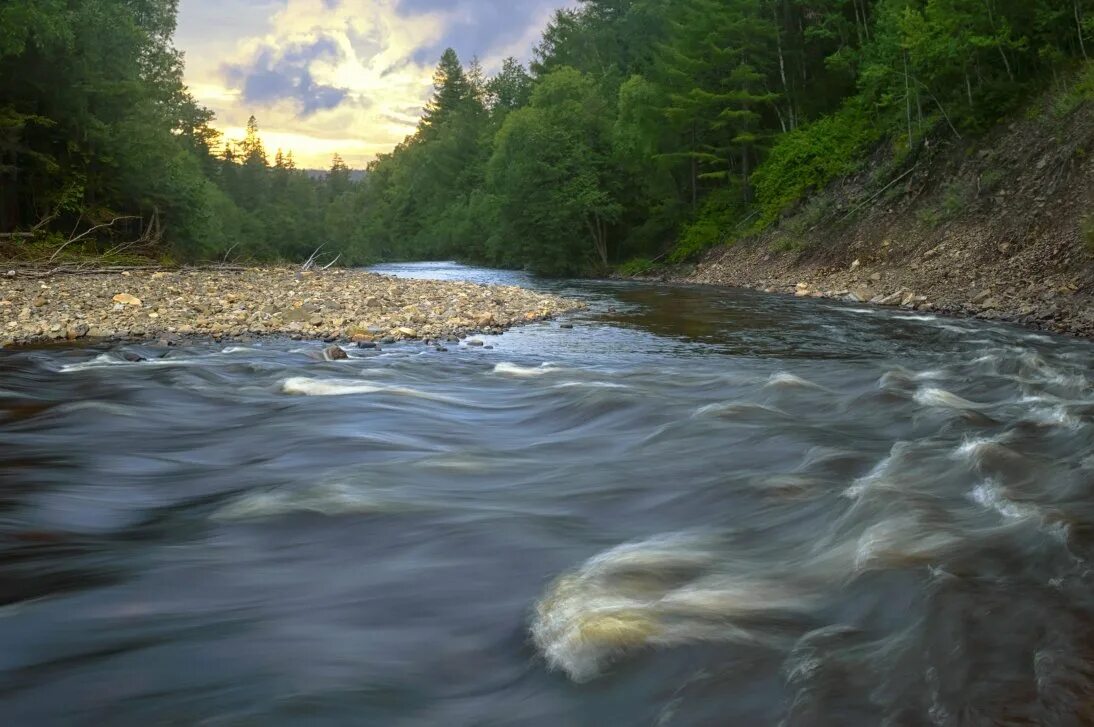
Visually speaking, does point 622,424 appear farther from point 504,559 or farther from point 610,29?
point 610,29

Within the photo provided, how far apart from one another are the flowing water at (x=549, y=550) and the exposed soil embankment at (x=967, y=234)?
638cm

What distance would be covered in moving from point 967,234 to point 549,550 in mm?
17999

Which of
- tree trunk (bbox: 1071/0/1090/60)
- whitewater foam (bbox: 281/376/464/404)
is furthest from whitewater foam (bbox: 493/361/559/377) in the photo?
tree trunk (bbox: 1071/0/1090/60)

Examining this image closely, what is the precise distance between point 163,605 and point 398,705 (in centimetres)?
166

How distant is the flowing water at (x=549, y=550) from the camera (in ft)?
11.6

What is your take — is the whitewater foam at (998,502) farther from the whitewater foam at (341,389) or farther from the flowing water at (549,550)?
the whitewater foam at (341,389)

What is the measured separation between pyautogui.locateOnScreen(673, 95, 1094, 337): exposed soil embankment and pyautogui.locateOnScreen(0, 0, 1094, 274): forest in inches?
56.7

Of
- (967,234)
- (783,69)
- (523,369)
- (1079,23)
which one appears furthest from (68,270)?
(783,69)

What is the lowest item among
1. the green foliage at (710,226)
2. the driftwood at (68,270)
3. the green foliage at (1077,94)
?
the driftwood at (68,270)

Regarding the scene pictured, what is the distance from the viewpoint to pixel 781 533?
5469 mm

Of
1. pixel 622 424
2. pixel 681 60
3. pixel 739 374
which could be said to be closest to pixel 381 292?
pixel 739 374

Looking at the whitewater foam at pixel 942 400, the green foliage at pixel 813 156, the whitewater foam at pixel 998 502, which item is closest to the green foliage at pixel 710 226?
the green foliage at pixel 813 156

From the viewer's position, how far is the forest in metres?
22.5

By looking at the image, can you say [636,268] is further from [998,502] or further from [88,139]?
[998,502]
